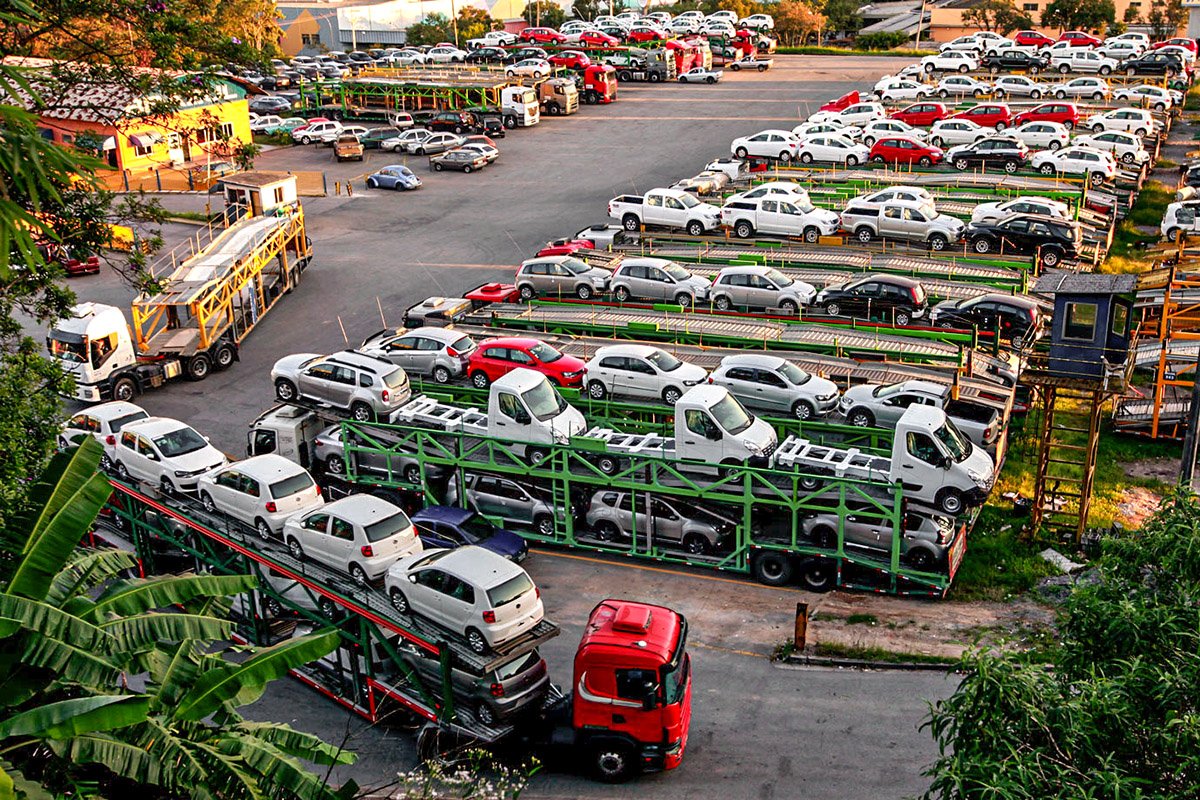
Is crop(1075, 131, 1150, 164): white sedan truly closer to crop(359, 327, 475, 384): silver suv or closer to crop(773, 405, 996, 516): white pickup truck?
crop(773, 405, 996, 516): white pickup truck

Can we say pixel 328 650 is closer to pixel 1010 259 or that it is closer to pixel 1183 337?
pixel 1183 337

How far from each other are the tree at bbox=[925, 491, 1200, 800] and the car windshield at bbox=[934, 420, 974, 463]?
1016 centimetres

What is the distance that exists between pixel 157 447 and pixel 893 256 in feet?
73.0

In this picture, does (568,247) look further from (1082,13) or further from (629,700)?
(1082,13)

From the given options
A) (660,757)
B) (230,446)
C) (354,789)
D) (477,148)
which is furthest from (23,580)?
(477,148)

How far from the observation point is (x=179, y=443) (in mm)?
23562

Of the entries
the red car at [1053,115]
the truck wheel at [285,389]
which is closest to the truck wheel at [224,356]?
the truck wheel at [285,389]

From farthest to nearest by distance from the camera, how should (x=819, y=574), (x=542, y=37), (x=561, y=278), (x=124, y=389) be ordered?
(x=542, y=37)
(x=561, y=278)
(x=124, y=389)
(x=819, y=574)

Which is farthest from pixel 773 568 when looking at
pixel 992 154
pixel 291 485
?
pixel 992 154

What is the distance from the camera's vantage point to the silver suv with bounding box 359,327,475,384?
28.0 metres

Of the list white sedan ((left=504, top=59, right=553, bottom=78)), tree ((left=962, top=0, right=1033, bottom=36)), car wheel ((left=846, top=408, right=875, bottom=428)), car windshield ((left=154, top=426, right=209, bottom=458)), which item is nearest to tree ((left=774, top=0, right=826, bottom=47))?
tree ((left=962, top=0, right=1033, bottom=36))

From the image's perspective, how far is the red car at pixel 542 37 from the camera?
3177 inches

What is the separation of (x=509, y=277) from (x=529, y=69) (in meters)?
31.8

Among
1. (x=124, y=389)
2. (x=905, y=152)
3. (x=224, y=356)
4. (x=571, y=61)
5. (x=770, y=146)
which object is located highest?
(x=571, y=61)
